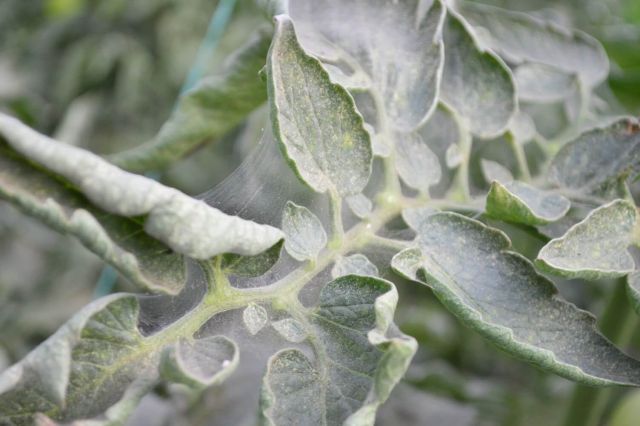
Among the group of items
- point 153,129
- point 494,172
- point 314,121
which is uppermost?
point 314,121

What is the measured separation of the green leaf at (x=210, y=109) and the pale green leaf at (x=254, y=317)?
23 centimetres

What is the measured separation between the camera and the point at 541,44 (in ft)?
2.65

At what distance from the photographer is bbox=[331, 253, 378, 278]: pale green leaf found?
0.51m

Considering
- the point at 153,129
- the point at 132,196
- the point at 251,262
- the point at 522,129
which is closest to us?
the point at 132,196

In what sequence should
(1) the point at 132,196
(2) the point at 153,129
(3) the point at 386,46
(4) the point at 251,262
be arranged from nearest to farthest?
(1) the point at 132,196
(4) the point at 251,262
(3) the point at 386,46
(2) the point at 153,129

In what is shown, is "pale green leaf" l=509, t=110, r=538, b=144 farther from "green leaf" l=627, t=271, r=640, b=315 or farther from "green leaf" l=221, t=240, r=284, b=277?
"green leaf" l=221, t=240, r=284, b=277

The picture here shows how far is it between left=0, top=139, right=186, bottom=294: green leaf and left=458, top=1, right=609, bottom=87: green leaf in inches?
19.3

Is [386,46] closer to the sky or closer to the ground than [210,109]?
closer to the sky

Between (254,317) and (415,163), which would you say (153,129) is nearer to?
(415,163)

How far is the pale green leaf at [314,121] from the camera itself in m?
0.47

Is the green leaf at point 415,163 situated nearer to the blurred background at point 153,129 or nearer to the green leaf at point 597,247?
the green leaf at point 597,247

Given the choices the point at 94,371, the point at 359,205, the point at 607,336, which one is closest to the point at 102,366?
the point at 94,371

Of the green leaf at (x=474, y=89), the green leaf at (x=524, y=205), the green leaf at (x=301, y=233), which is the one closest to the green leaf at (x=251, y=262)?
the green leaf at (x=301, y=233)

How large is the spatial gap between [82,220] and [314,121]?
0.58 feet
